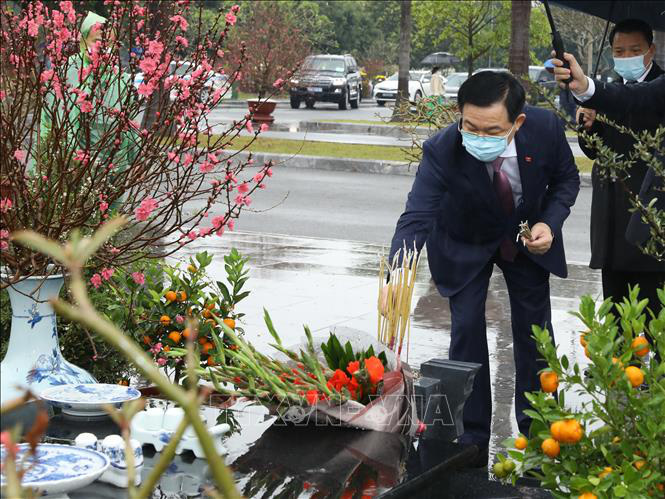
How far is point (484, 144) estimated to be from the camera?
4066mm

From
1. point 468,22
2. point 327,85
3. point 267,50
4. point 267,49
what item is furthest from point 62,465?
point 468,22

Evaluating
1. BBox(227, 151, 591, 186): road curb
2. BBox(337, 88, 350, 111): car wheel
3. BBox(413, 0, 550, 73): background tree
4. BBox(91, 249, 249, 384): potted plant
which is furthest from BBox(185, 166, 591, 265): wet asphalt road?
BBox(413, 0, 550, 73): background tree

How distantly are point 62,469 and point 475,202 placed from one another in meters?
2.07

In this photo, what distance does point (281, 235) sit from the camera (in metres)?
10.3

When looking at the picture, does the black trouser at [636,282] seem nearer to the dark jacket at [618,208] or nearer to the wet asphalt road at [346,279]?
the dark jacket at [618,208]

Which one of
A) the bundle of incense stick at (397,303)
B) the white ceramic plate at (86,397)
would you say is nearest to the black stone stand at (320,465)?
the white ceramic plate at (86,397)

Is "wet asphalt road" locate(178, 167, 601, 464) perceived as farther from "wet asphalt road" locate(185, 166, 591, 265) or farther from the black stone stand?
the black stone stand

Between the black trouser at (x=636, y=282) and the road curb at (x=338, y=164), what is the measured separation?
1105 centimetres

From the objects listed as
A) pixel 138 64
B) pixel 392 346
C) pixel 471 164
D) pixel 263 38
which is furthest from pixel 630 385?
pixel 263 38

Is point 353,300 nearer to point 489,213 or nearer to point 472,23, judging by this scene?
point 489,213

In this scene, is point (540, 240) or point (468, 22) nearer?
point (540, 240)

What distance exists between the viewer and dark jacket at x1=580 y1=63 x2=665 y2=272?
4.87 meters

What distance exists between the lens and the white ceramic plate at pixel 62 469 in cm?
261

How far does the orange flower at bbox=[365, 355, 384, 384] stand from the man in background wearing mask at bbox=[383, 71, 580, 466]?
0.85 meters
